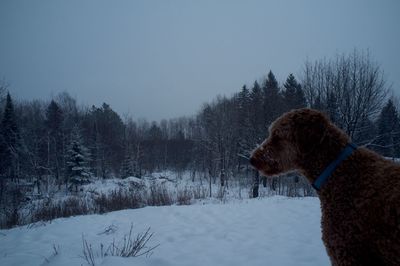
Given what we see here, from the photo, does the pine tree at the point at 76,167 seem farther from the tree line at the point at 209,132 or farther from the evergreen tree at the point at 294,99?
the evergreen tree at the point at 294,99

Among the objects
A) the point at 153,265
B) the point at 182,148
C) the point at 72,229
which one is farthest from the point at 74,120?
the point at 153,265

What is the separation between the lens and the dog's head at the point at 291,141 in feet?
7.63

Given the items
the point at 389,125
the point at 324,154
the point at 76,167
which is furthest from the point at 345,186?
the point at 76,167

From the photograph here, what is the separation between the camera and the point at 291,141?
245cm

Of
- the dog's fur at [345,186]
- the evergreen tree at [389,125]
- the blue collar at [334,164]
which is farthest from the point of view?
the evergreen tree at [389,125]

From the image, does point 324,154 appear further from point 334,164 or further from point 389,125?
point 389,125

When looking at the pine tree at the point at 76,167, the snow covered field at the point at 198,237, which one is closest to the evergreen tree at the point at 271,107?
the snow covered field at the point at 198,237

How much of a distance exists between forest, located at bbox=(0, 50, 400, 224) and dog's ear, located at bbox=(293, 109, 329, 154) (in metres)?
15.3

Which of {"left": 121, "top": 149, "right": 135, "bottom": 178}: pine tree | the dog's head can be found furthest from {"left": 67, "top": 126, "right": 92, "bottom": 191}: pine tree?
the dog's head

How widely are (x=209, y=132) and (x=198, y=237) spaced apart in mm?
31710

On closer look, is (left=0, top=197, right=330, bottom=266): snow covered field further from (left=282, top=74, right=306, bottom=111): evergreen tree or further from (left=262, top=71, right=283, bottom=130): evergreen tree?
(left=262, top=71, right=283, bottom=130): evergreen tree

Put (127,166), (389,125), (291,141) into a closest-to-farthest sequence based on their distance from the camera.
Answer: (291,141) → (389,125) → (127,166)

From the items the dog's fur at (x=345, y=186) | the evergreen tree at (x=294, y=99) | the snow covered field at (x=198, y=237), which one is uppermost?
the evergreen tree at (x=294, y=99)

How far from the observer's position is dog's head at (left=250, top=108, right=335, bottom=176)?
2.33m
